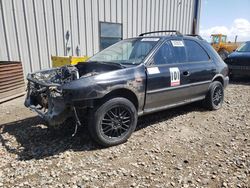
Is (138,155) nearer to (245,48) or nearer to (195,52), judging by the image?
(195,52)

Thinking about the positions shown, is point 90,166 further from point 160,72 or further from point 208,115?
point 208,115

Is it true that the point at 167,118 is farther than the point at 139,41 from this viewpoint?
Yes

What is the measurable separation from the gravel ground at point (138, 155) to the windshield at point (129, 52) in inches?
49.6

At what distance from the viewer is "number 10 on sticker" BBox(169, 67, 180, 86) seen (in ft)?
13.1

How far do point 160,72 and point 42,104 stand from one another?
1.97m

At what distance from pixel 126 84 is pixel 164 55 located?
3.49 ft

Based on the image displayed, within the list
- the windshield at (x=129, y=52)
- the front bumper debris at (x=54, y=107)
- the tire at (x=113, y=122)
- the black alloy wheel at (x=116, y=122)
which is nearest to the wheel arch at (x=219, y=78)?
the windshield at (x=129, y=52)

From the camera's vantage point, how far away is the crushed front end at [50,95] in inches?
121

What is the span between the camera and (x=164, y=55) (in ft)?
13.1

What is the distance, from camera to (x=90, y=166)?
289cm

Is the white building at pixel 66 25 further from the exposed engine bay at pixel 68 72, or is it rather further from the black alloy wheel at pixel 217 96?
the black alloy wheel at pixel 217 96

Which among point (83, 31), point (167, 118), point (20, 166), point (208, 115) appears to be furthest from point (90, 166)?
point (83, 31)

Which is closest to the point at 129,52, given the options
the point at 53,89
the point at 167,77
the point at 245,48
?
the point at 167,77

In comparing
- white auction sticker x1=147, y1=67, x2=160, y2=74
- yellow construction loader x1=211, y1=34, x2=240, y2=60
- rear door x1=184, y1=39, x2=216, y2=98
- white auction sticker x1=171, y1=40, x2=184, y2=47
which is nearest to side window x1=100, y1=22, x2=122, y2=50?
rear door x1=184, y1=39, x2=216, y2=98
